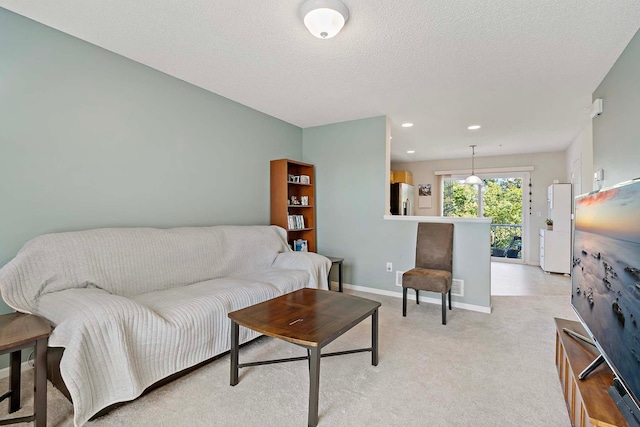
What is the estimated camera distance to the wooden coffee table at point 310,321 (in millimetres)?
1543

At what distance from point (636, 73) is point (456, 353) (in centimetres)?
234

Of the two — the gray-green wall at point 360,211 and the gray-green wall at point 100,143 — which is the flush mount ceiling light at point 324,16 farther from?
the gray-green wall at point 360,211

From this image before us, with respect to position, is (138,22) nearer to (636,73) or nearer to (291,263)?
(291,263)

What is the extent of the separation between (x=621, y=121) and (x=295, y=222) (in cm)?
335

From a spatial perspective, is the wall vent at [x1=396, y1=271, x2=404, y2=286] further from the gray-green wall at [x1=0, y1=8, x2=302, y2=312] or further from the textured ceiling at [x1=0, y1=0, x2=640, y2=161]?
the gray-green wall at [x1=0, y1=8, x2=302, y2=312]

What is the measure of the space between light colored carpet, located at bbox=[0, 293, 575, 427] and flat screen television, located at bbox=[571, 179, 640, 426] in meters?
0.71

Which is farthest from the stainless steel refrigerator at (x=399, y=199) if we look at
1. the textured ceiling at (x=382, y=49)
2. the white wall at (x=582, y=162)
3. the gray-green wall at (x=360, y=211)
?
the white wall at (x=582, y=162)

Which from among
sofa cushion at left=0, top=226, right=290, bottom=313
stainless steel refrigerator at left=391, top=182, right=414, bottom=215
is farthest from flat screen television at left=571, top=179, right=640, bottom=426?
stainless steel refrigerator at left=391, top=182, right=414, bottom=215

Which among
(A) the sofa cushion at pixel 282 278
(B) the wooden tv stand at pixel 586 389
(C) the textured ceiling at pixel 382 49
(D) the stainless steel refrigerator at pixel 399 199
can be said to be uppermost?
(C) the textured ceiling at pixel 382 49

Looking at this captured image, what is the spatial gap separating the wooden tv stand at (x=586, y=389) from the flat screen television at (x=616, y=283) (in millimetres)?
40

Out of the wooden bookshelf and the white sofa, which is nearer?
the white sofa

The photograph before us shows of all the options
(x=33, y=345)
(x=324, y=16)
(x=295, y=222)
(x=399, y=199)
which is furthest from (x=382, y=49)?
(x=399, y=199)

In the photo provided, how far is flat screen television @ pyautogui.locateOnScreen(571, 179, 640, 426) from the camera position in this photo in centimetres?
95

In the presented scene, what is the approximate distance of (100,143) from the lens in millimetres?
2408
